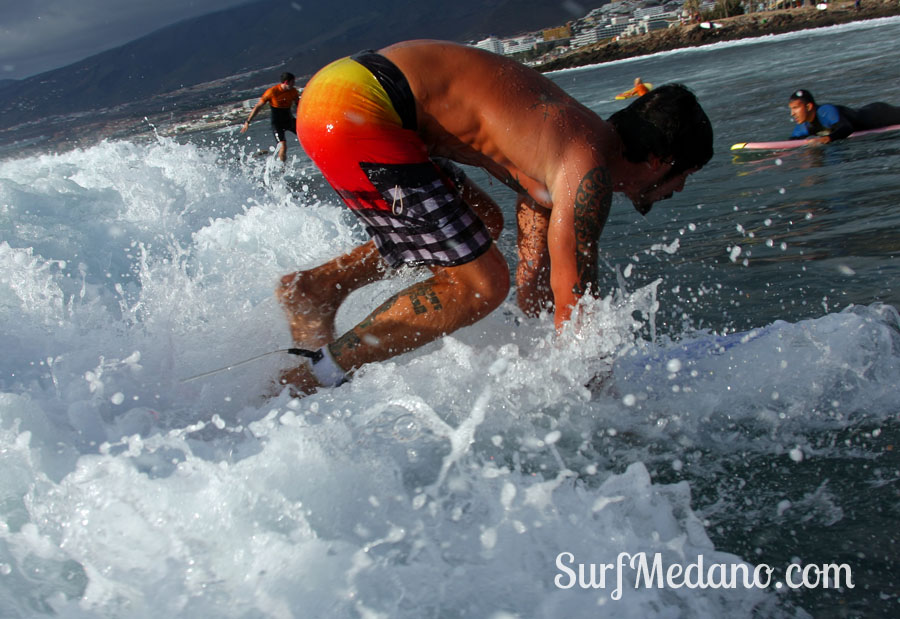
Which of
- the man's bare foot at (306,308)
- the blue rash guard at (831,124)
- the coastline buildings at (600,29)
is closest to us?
the man's bare foot at (306,308)

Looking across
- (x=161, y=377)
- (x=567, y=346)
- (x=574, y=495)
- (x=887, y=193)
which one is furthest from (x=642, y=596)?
(x=887, y=193)

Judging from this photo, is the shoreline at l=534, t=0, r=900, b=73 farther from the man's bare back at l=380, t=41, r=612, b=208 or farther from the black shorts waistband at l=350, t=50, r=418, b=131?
the black shorts waistband at l=350, t=50, r=418, b=131

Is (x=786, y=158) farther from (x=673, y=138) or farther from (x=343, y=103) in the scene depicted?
(x=343, y=103)

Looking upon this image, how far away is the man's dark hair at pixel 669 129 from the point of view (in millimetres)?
2193

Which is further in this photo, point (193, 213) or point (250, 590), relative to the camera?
point (193, 213)

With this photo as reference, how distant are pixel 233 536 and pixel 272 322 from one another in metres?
1.86

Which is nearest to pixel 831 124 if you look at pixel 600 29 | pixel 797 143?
pixel 797 143

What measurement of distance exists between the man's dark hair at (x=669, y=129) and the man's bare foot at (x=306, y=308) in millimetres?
1476

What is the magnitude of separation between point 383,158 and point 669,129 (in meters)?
0.95

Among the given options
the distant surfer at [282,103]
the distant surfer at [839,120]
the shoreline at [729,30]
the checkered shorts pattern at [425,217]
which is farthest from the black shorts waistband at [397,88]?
the shoreline at [729,30]

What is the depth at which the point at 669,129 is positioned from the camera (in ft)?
7.18

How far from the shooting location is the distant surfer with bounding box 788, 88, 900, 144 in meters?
7.71

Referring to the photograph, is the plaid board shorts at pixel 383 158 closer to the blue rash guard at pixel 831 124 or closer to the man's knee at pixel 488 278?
the man's knee at pixel 488 278

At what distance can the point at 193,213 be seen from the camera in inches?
337
